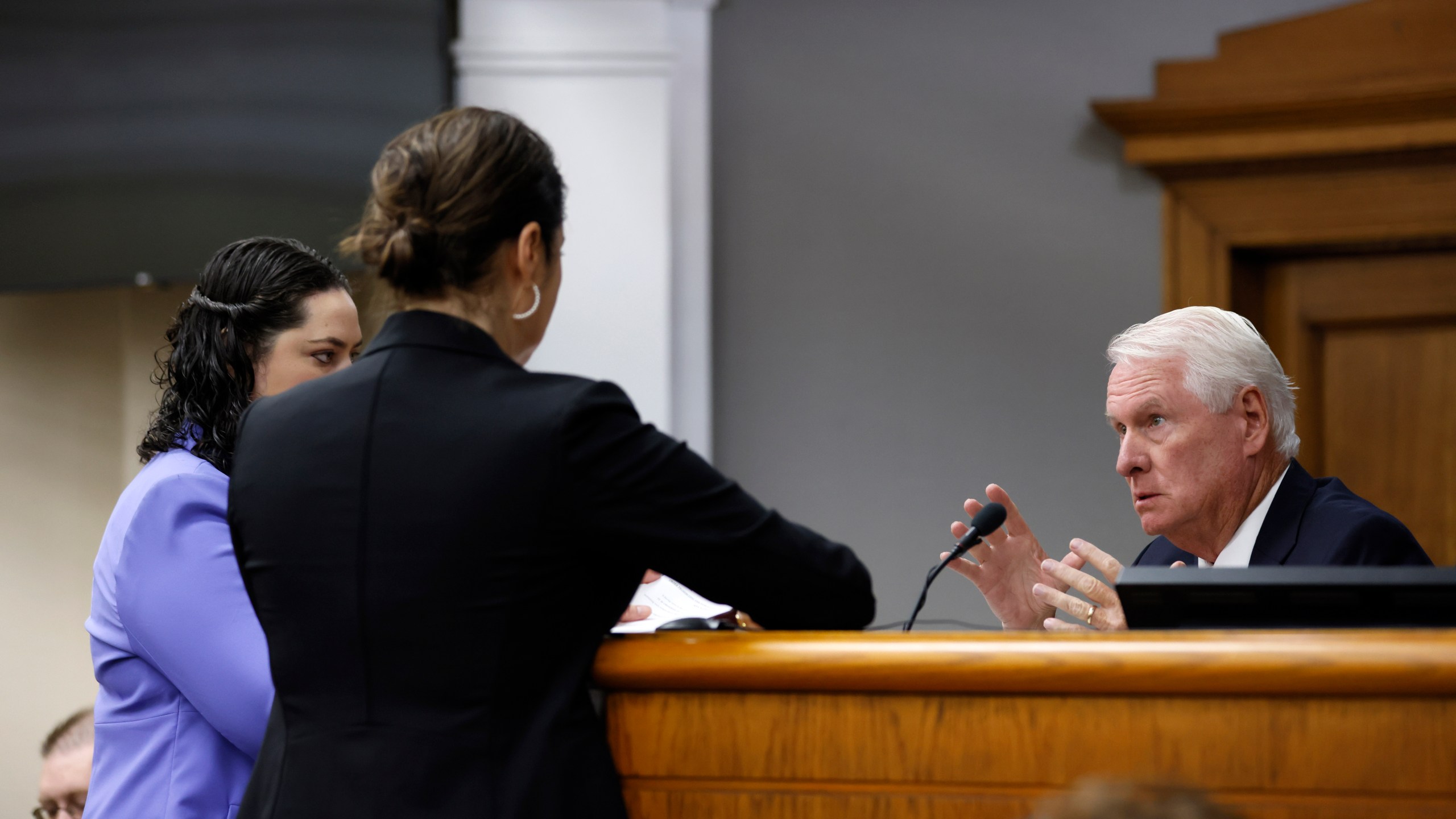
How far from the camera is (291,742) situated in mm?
1143

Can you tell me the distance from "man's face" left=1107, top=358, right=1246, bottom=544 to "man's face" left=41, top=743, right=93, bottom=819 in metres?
2.09

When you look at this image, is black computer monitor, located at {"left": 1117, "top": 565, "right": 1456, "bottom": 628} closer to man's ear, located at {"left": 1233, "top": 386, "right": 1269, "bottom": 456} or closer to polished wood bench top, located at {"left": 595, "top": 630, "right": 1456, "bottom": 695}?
polished wood bench top, located at {"left": 595, "top": 630, "right": 1456, "bottom": 695}

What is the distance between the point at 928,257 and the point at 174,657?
100 inches

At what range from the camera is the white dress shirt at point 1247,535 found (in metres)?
2.03

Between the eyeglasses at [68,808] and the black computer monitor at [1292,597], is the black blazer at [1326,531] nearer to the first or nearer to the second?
the black computer monitor at [1292,597]

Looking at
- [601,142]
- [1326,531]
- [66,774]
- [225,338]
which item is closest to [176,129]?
[601,142]

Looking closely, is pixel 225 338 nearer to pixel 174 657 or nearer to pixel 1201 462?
pixel 174 657

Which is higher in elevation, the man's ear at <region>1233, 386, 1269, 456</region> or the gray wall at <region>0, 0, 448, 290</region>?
the gray wall at <region>0, 0, 448, 290</region>

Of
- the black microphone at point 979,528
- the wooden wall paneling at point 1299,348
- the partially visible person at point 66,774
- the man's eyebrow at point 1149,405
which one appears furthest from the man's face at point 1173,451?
the partially visible person at point 66,774

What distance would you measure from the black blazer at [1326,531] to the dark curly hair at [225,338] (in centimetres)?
142

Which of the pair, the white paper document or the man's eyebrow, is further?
the man's eyebrow

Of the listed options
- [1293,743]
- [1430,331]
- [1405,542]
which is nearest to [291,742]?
[1293,743]

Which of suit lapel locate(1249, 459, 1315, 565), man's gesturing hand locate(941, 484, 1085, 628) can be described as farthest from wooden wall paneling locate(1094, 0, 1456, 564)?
man's gesturing hand locate(941, 484, 1085, 628)

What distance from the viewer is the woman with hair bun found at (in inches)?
42.9
